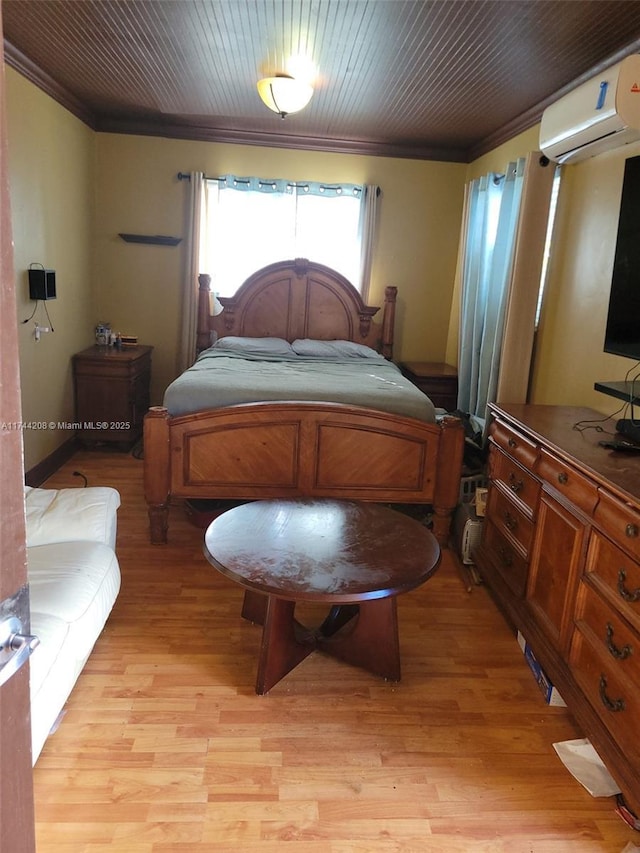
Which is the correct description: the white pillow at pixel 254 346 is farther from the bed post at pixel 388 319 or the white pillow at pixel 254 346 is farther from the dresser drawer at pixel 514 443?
the dresser drawer at pixel 514 443

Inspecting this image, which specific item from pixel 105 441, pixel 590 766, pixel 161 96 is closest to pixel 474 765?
pixel 590 766

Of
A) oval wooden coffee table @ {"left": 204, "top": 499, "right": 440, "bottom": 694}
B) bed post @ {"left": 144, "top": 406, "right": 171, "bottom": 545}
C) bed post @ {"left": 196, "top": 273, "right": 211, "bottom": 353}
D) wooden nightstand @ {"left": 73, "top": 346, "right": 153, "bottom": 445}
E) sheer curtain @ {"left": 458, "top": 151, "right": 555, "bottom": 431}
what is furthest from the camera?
bed post @ {"left": 196, "top": 273, "right": 211, "bottom": 353}

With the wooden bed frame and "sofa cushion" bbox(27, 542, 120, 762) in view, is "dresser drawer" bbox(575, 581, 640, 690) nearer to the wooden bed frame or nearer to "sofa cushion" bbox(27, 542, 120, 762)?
the wooden bed frame

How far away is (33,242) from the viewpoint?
3627 millimetres

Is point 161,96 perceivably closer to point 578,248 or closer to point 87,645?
point 578,248

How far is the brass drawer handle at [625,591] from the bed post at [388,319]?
3370 mm

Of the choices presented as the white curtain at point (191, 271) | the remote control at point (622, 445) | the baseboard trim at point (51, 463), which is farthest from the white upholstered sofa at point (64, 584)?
the white curtain at point (191, 271)

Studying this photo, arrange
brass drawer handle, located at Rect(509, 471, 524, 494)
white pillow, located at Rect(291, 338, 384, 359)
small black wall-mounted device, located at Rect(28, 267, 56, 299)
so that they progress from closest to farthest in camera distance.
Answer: brass drawer handle, located at Rect(509, 471, 524, 494), small black wall-mounted device, located at Rect(28, 267, 56, 299), white pillow, located at Rect(291, 338, 384, 359)

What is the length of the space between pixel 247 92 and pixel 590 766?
12.5 feet

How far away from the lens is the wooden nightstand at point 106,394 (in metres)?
4.34

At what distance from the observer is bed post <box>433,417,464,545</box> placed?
10.0 feet

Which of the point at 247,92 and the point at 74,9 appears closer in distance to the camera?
the point at 74,9

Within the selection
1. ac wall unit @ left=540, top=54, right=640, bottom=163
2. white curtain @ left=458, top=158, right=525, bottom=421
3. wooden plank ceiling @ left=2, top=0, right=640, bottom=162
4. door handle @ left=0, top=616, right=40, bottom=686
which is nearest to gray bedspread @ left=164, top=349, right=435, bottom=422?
white curtain @ left=458, top=158, right=525, bottom=421

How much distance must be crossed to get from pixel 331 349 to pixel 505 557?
2.34m
